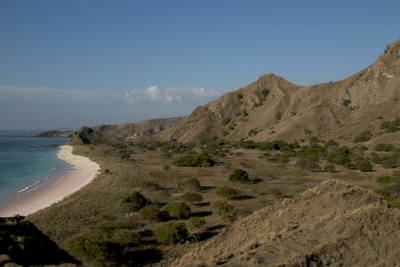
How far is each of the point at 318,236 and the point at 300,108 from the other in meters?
80.2

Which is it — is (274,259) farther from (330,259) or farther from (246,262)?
(330,259)

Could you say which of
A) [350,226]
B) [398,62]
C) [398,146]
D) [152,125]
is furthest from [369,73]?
[152,125]

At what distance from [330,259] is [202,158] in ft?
108

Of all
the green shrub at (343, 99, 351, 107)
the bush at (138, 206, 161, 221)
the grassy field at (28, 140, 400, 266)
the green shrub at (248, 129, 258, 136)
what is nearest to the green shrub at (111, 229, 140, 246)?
the grassy field at (28, 140, 400, 266)

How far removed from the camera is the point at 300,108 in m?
82.7

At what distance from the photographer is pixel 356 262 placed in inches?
254

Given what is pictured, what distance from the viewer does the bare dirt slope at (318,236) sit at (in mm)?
6500

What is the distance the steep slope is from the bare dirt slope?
185 feet

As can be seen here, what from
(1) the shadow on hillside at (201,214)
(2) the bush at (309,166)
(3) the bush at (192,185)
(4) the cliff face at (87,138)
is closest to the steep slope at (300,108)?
(4) the cliff face at (87,138)

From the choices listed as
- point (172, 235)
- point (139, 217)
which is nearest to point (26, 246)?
point (172, 235)

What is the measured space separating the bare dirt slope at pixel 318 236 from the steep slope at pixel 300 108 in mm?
56343

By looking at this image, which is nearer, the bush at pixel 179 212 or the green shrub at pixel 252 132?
the bush at pixel 179 212

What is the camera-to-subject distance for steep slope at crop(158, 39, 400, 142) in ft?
212

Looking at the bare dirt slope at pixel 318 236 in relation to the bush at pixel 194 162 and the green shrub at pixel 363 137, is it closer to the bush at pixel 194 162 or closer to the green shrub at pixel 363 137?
the bush at pixel 194 162
